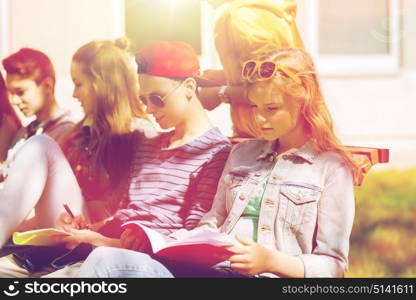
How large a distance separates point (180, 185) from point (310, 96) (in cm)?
49

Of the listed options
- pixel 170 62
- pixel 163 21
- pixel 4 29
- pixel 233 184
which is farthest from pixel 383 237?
pixel 4 29

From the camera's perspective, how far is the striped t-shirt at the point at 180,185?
2.19 meters

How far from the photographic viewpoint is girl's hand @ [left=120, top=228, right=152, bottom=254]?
2.07 metres

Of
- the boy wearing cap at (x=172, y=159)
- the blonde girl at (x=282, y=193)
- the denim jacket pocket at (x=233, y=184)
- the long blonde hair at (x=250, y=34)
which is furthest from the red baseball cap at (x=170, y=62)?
the denim jacket pocket at (x=233, y=184)

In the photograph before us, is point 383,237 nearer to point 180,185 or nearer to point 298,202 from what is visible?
point 298,202

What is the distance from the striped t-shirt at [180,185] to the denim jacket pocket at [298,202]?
0.24 m

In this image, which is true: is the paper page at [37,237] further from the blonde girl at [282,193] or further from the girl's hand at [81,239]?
the blonde girl at [282,193]

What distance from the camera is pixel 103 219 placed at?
7.79ft

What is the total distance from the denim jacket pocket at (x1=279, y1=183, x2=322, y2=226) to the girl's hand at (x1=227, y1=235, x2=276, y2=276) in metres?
0.13

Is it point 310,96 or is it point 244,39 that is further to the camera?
point 244,39

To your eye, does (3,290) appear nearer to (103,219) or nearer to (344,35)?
(103,219)

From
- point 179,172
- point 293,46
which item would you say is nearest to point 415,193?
point 293,46

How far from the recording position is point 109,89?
2453 mm

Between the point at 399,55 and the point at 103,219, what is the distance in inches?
43.5
